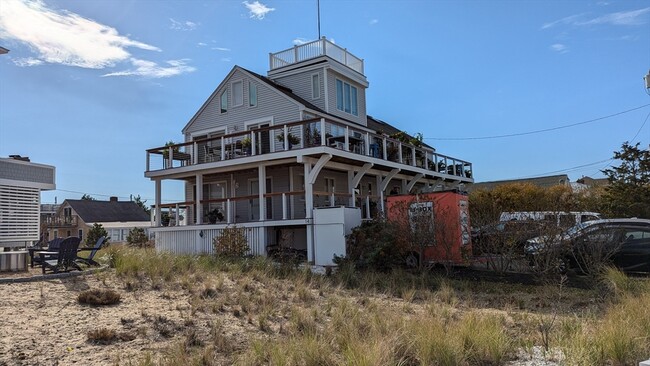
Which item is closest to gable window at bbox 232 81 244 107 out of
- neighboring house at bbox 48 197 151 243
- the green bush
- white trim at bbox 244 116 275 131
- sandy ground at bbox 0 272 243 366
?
white trim at bbox 244 116 275 131

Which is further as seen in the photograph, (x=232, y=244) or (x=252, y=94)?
(x=252, y=94)

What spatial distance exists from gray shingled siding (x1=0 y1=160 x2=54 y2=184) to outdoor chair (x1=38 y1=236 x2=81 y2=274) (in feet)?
23.5

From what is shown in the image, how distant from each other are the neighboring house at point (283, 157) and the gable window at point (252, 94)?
1.9 inches

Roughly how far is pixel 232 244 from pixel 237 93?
33.2 ft

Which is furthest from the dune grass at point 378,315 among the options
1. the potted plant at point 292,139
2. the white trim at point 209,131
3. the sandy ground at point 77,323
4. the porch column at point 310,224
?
the white trim at point 209,131

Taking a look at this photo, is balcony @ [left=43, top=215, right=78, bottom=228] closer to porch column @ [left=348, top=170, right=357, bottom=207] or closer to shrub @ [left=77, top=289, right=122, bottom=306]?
porch column @ [left=348, top=170, right=357, bottom=207]

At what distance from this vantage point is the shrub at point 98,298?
8.40 metres

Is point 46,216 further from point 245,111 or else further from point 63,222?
point 245,111

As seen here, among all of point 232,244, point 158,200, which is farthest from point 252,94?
point 232,244

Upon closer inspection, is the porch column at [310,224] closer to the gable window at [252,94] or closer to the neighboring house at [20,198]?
the gable window at [252,94]

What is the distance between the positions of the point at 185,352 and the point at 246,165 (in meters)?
13.8

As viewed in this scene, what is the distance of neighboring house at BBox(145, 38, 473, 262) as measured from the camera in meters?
18.7

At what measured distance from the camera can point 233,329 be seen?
7.42 metres

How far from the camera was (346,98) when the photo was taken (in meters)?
25.8
